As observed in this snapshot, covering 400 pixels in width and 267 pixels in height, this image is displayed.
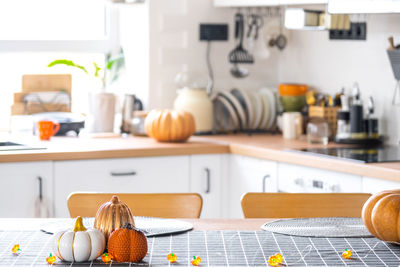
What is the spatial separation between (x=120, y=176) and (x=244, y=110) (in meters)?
0.92

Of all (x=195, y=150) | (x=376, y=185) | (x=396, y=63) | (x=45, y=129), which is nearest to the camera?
(x=376, y=185)

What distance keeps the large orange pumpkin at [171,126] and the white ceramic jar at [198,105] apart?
0.76 feet

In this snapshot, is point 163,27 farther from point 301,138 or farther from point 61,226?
point 61,226

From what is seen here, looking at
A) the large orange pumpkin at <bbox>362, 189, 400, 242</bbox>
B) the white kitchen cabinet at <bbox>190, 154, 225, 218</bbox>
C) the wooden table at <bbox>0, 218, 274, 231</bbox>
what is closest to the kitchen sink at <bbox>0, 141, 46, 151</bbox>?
the white kitchen cabinet at <bbox>190, 154, 225, 218</bbox>

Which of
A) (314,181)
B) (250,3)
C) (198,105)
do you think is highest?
(250,3)

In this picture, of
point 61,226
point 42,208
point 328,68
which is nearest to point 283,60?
point 328,68

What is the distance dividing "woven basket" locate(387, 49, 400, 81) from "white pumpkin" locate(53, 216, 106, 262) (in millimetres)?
2056

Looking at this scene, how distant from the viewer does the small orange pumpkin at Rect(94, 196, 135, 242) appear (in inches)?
66.5

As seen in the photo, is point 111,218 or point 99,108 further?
point 99,108

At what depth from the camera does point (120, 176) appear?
335cm

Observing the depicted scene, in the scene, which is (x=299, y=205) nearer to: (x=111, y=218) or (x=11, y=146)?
(x=111, y=218)

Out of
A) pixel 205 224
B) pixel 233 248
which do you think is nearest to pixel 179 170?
pixel 205 224

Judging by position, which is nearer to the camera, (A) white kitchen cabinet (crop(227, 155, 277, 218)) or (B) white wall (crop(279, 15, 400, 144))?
(A) white kitchen cabinet (crop(227, 155, 277, 218))

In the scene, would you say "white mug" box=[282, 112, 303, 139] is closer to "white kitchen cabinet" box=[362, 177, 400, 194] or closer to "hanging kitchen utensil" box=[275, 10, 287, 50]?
"hanging kitchen utensil" box=[275, 10, 287, 50]
